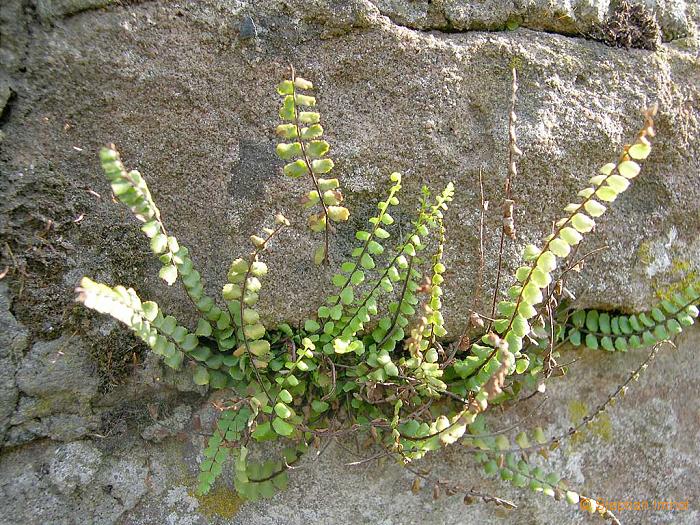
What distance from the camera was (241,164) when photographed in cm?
216

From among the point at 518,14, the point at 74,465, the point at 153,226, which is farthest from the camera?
the point at 518,14

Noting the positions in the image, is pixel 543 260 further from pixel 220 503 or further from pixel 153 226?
pixel 220 503

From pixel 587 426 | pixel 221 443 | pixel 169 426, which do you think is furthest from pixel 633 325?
pixel 169 426

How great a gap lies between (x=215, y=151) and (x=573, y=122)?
4.80 feet

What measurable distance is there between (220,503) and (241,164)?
4.38 ft

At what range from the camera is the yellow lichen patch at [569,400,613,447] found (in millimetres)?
2691

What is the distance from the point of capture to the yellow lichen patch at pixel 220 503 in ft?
7.45

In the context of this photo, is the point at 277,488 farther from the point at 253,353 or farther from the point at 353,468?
the point at 253,353

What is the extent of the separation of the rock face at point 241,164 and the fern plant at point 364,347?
0.44ft

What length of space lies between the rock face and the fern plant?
133 mm

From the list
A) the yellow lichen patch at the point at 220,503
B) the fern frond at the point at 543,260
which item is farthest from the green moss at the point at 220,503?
the fern frond at the point at 543,260

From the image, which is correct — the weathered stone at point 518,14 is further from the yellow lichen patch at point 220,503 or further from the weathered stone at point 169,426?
the yellow lichen patch at point 220,503

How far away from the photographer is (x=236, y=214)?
2.17 metres

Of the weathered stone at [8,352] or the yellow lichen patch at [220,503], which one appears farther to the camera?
the yellow lichen patch at [220,503]
